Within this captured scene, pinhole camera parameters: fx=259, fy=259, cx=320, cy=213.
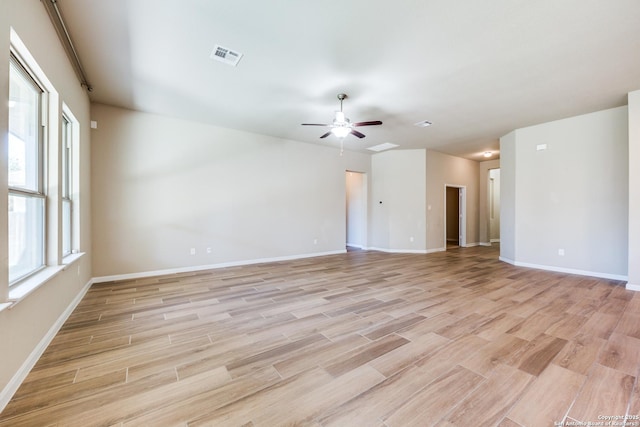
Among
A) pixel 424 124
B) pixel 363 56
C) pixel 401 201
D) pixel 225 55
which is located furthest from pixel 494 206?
pixel 225 55

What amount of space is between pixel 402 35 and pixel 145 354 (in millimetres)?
3758

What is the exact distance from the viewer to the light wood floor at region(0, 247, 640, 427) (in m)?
1.51

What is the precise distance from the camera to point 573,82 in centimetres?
354

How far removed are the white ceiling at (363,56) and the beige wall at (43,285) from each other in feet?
1.16

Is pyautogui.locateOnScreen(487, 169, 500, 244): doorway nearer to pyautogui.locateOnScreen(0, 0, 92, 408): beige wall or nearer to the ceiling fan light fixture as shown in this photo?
the ceiling fan light fixture

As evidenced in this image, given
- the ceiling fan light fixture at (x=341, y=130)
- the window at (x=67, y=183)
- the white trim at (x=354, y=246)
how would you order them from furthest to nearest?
the white trim at (x=354, y=246)
the ceiling fan light fixture at (x=341, y=130)
the window at (x=67, y=183)

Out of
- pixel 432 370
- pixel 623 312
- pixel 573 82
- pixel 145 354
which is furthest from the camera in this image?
pixel 573 82

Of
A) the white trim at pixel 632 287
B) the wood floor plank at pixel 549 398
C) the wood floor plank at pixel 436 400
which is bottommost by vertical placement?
the wood floor plank at pixel 549 398

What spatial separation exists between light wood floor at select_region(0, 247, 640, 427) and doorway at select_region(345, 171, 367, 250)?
432 centimetres

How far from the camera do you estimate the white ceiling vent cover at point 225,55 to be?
2.88 m

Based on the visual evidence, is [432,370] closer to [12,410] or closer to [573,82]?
[12,410]

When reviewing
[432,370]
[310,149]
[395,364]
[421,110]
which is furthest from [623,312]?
[310,149]

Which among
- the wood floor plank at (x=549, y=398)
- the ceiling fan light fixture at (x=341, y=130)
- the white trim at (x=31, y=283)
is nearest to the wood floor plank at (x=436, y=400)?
the wood floor plank at (x=549, y=398)

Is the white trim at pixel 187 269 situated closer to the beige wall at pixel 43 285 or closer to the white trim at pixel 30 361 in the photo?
the beige wall at pixel 43 285
